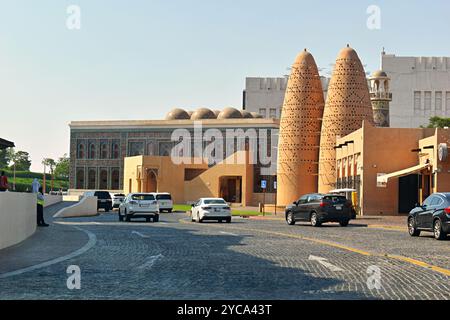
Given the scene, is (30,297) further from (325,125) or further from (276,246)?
(325,125)

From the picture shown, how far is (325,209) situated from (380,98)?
182 ft

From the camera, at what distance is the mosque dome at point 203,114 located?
11981cm

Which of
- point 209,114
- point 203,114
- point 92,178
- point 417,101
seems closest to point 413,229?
point 203,114

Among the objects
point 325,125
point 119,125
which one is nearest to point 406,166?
point 325,125

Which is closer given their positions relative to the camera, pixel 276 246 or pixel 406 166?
pixel 276 246

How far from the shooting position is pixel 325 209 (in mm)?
36406

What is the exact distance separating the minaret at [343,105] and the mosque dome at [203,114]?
48518 millimetres

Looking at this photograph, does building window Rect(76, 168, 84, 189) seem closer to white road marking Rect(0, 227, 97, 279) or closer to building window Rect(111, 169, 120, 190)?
building window Rect(111, 169, 120, 190)

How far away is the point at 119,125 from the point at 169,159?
22539 mm

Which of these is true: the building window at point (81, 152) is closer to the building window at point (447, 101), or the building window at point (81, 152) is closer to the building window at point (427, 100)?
the building window at point (427, 100)

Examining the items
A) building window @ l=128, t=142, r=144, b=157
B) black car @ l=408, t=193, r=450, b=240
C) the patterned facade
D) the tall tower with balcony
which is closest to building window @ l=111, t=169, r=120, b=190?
the patterned facade

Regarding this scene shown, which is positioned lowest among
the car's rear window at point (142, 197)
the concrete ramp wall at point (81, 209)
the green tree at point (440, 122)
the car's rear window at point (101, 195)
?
the concrete ramp wall at point (81, 209)

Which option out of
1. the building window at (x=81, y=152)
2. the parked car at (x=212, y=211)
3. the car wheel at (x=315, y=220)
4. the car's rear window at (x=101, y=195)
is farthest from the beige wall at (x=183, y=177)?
the car wheel at (x=315, y=220)
